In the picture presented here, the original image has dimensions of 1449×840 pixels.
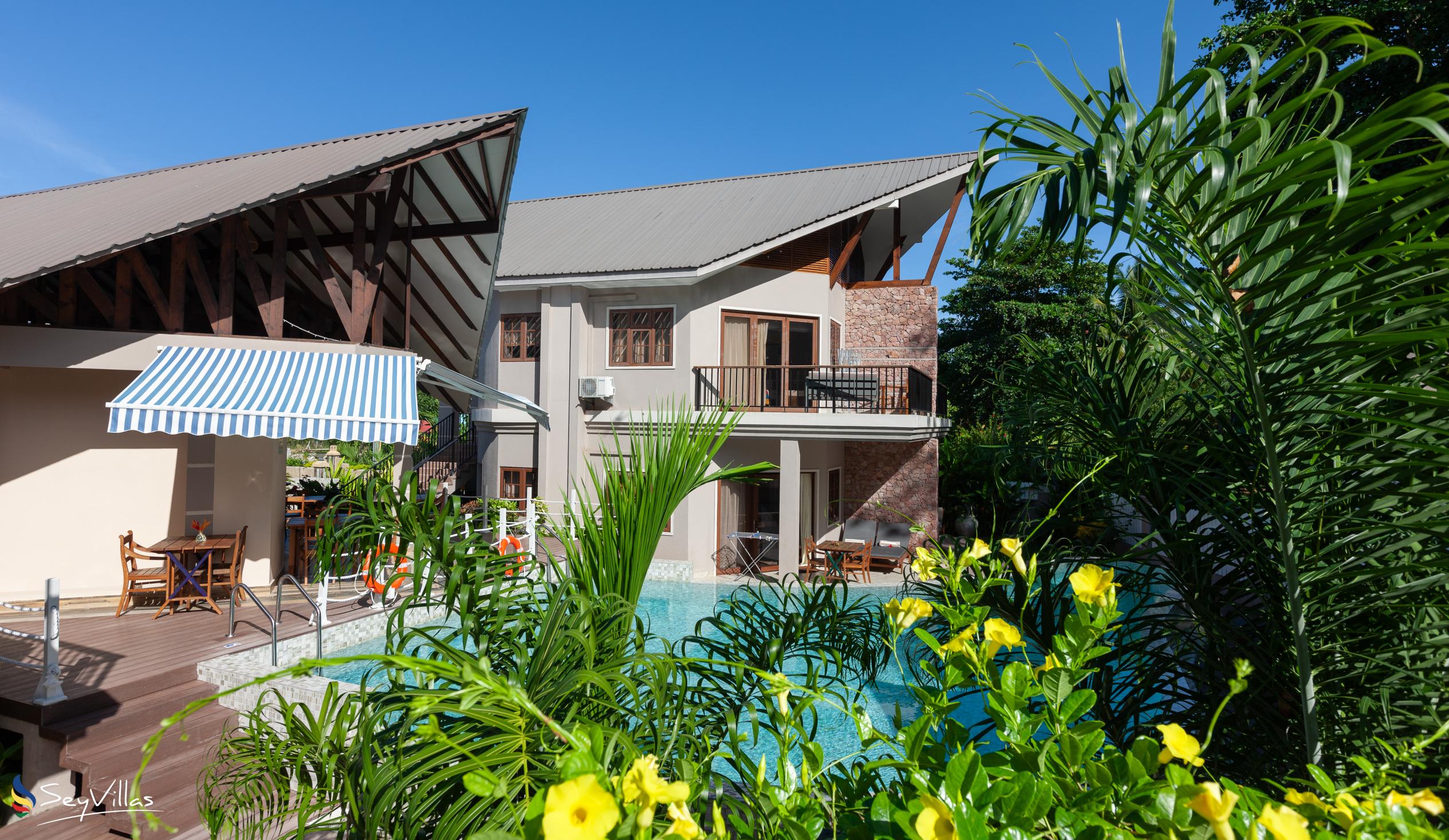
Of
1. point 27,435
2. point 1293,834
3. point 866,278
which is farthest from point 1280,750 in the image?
point 866,278

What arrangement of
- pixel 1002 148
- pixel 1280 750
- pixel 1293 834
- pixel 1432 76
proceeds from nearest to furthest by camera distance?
pixel 1293 834
pixel 1002 148
pixel 1280 750
pixel 1432 76

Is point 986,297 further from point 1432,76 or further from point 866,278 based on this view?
point 1432,76

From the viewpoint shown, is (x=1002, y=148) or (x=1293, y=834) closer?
(x=1293, y=834)

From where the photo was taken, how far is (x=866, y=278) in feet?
87.9

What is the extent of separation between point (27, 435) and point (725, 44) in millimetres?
34182

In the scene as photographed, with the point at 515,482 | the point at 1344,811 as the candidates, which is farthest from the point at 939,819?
the point at 515,482

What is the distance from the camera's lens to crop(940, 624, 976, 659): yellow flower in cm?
178

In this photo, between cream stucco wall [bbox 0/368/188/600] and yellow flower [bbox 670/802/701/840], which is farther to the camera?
cream stucco wall [bbox 0/368/188/600]

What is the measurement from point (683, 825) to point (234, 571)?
507 inches

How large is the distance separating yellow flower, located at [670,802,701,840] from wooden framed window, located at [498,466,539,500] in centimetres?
2077

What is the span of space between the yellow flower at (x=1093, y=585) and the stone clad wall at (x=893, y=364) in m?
19.2

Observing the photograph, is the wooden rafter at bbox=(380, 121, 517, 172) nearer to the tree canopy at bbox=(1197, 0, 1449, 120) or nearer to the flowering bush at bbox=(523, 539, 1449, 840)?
the flowering bush at bbox=(523, 539, 1449, 840)

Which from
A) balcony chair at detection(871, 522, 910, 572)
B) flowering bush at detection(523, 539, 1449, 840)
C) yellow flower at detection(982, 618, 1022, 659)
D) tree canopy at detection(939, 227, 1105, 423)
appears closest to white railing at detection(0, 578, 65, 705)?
flowering bush at detection(523, 539, 1449, 840)

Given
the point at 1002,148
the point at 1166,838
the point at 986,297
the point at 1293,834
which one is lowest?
the point at 1166,838
